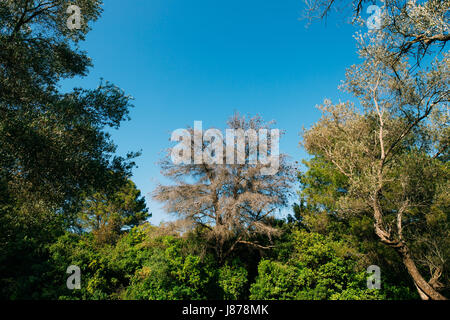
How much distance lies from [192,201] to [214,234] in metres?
2.35

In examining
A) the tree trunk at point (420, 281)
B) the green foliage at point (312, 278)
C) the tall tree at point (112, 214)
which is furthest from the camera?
the tall tree at point (112, 214)

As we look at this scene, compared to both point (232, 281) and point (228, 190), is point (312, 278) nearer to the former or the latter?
point (232, 281)

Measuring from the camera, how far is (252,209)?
49.2 feet

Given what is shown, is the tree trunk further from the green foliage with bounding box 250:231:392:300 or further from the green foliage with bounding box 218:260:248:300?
the green foliage with bounding box 218:260:248:300

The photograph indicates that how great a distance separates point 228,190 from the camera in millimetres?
15648

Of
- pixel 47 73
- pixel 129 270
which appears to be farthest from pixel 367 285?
pixel 47 73

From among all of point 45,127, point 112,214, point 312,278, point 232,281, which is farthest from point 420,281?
point 112,214

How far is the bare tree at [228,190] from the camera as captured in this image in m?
14.6

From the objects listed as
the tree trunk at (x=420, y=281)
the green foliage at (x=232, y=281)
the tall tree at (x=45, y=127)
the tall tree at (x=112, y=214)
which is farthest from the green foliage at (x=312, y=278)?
the tall tree at (x=112, y=214)

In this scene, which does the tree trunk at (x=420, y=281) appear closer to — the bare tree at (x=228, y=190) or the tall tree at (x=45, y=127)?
the bare tree at (x=228, y=190)

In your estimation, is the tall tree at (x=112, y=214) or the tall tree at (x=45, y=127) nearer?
the tall tree at (x=45, y=127)

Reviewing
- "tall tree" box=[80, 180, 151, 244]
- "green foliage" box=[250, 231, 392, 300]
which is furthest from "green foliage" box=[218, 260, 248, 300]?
"tall tree" box=[80, 180, 151, 244]

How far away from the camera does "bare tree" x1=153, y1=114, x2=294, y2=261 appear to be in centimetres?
1463
